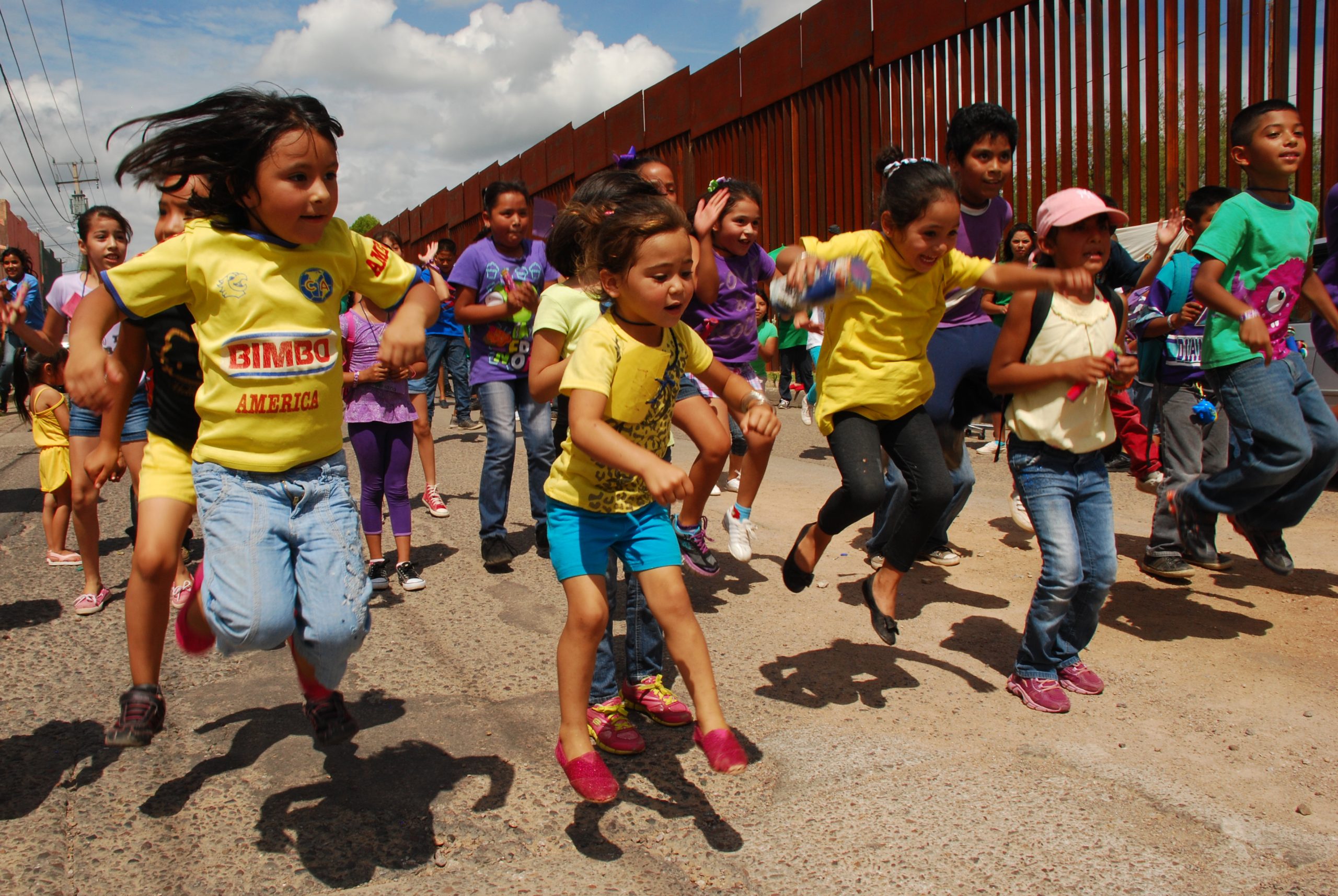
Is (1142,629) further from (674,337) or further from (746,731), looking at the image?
(674,337)

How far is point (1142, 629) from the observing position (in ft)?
14.4

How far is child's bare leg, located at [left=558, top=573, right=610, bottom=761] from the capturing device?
2.76m

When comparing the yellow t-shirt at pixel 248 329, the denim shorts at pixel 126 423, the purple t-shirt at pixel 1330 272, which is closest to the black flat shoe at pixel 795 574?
the yellow t-shirt at pixel 248 329

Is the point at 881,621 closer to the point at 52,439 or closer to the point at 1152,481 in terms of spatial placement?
the point at 1152,481

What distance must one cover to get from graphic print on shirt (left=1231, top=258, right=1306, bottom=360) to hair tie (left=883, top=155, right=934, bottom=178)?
152 centimetres

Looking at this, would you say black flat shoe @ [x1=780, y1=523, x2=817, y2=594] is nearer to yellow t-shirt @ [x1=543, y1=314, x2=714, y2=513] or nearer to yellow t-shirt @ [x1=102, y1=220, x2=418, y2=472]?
yellow t-shirt @ [x1=543, y1=314, x2=714, y2=513]

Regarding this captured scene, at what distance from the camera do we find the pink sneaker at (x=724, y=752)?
2.44 meters

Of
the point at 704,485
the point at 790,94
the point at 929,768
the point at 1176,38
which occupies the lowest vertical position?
the point at 929,768

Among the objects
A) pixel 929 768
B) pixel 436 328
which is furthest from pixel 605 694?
pixel 436 328

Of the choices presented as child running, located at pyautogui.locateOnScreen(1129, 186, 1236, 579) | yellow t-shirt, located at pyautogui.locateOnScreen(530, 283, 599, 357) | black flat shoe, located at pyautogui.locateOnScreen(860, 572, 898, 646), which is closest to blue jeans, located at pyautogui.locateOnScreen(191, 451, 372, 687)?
yellow t-shirt, located at pyautogui.locateOnScreen(530, 283, 599, 357)

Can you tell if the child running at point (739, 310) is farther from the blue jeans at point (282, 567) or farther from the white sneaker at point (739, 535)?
the blue jeans at point (282, 567)

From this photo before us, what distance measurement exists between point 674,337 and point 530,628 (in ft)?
6.58

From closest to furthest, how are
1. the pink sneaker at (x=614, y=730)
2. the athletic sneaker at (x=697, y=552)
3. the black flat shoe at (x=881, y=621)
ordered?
1. the pink sneaker at (x=614, y=730)
2. the black flat shoe at (x=881, y=621)
3. the athletic sneaker at (x=697, y=552)

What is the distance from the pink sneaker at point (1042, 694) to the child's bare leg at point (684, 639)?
146 centimetres
